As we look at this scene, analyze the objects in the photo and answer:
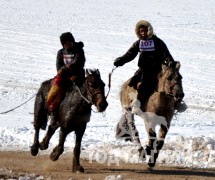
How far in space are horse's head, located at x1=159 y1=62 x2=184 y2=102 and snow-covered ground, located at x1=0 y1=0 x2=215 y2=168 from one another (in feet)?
6.59

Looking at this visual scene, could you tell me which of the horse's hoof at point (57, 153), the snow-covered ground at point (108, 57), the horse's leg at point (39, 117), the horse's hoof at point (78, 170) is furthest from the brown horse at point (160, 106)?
the horse's leg at point (39, 117)

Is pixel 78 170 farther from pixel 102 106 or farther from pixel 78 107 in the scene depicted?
pixel 102 106

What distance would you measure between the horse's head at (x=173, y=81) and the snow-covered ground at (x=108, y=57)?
2.01 meters

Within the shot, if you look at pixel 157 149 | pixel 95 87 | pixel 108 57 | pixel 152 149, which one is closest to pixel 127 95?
pixel 152 149

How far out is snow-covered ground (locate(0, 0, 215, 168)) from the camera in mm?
12641

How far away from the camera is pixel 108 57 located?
28.0 meters

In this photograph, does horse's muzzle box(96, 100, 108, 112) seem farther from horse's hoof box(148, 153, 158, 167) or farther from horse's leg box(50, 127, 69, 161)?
horse's hoof box(148, 153, 158, 167)

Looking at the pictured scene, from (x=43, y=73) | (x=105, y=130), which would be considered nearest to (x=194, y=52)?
(x=43, y=73)

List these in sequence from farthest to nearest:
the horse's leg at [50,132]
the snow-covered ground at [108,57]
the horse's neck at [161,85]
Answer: the snow-covered ground at [108,57]
the horse's neck at [161,85]
the horse's leg at [50,132]

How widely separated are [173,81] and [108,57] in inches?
709

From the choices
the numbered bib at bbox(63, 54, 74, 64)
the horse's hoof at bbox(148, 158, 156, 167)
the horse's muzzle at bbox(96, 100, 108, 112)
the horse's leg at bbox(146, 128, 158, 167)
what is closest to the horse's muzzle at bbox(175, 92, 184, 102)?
the horse's leg at bbox(146, 128, 158, 167)

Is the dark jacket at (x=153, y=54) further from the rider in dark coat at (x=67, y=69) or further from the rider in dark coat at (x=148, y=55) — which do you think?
the rider in dark coat at (x=67, y=69)

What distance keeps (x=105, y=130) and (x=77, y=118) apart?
505cm

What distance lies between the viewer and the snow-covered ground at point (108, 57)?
498 inches
